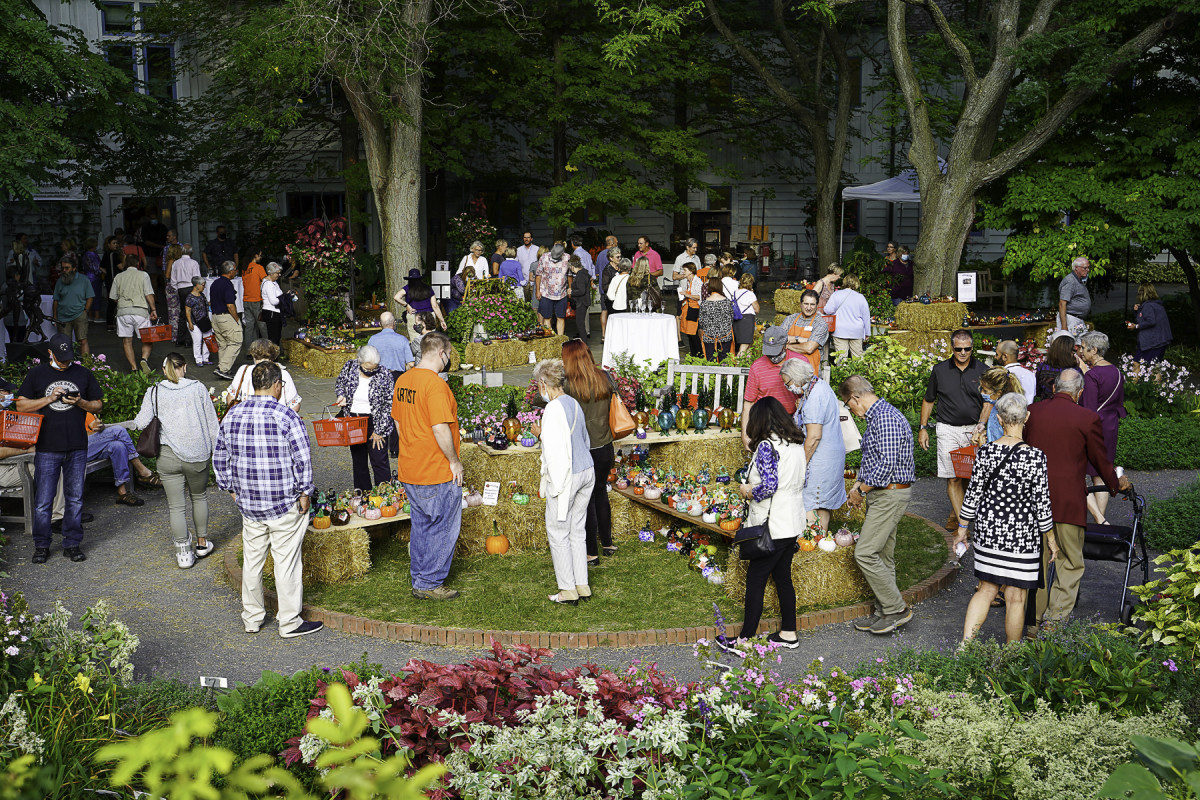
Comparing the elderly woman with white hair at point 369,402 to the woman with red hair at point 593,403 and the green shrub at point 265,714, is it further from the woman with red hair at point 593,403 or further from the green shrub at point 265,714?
the green shrub at point 265,714

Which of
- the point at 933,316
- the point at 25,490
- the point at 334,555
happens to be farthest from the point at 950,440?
the point at 933,316

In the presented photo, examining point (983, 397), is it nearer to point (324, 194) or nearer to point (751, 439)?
point (751, 439)

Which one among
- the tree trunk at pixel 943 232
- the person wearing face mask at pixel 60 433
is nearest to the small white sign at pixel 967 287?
the tree trunk at pixel 943 232

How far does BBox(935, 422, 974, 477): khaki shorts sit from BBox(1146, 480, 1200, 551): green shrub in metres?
1.82

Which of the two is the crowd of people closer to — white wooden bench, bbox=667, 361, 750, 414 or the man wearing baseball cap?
the man wearing baseball cap

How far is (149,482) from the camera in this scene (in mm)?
10789

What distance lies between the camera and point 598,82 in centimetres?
2484

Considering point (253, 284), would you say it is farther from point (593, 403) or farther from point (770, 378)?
point (770, 378)

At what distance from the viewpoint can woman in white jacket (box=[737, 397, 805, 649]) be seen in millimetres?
6512

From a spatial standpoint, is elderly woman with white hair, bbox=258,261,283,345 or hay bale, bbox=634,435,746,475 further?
elderly woman with white hair, bbox=258,261,283,345

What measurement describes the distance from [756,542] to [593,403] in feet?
6.61

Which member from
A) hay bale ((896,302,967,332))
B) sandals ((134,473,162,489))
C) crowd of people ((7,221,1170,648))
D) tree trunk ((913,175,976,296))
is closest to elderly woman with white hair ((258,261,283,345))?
sandals ((134,473,162,489))

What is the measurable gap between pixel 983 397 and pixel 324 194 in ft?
83.4

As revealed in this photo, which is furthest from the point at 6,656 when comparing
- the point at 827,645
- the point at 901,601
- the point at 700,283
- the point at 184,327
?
the point at 184,327
